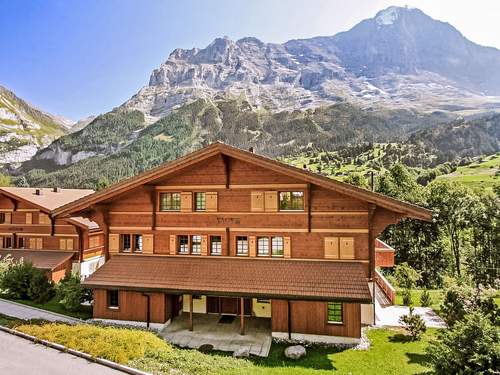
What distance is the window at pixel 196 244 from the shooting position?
2050 centimetres

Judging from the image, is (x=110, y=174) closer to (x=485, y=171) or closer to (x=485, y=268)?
(x=485, y=171)

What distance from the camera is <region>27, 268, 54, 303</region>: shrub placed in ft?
75.3

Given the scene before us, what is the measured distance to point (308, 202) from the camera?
740 inches

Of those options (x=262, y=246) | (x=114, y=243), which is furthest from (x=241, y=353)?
(x=114, y=243)

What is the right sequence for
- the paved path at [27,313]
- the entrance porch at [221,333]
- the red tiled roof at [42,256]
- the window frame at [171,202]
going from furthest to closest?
the red tiled roof at [42,256] → the window frame at [171,202] → the paved path at [27,313] → the entrance porch at [221,333]

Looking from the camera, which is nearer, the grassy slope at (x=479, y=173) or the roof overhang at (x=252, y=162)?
the roof overhang at (x=252, y=162)

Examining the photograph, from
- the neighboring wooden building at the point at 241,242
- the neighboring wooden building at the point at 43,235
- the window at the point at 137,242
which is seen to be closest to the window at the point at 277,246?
the neighboring wooden building at the point at 241,242

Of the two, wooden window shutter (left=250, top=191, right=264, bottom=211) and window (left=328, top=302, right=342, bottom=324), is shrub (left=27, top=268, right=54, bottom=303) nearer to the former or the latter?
wooden window shutter (left=250, top=191, right=264, bottom=211)

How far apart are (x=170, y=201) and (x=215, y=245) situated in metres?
3.72

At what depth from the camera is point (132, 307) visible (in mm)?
19188

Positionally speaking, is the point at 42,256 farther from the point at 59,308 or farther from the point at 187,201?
the point at 187,201

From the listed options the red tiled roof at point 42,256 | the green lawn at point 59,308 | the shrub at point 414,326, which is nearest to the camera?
the shrub at point 414,326

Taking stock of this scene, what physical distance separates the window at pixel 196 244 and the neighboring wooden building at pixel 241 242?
57 mm

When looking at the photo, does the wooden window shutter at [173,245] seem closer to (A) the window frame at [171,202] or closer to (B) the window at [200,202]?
(A) the window frame at [171,202]
